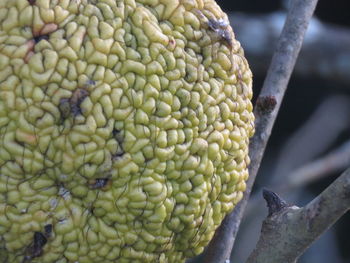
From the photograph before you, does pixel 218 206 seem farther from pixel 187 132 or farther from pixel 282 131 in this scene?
pixel 282 131

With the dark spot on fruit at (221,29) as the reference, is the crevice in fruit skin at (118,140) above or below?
below

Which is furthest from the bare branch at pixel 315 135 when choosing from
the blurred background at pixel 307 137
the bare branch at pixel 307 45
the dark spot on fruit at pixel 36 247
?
the dark spot on fruit at pixel 36 247

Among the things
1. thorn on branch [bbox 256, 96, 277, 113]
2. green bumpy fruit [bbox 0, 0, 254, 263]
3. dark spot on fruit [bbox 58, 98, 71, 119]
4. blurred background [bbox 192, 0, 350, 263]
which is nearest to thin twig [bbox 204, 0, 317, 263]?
thorn on branch [bbox 256, 96, 277, 113]

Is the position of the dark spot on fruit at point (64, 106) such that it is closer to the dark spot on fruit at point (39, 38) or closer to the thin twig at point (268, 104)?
the dark spot on fruit at point (39, 38)

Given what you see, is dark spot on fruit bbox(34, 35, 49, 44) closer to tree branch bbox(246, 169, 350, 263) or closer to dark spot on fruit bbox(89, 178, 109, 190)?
dark spot on fruit bbox(89, 178, 109, 190)

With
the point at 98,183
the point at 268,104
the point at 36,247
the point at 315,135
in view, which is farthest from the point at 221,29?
the point at 315,135

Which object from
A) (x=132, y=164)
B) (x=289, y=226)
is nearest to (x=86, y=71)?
(x=132, y=164)
